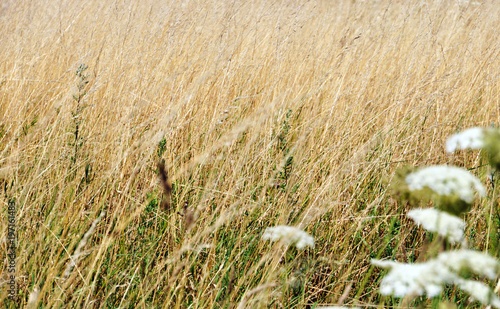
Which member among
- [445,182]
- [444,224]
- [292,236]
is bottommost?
[292,236]

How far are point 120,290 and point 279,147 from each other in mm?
961

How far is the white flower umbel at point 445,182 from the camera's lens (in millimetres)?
622

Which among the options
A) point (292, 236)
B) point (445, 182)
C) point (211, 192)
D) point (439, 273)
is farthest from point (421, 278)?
point (211, 192)

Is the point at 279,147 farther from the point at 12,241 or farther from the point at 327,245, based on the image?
the point at 12,241

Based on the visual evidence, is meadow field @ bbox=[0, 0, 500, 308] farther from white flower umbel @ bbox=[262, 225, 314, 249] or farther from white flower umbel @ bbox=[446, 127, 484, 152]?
white flower umbel @ bbox=[446, 127, 484, 152]

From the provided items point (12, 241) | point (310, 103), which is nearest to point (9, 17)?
point (310, 103)

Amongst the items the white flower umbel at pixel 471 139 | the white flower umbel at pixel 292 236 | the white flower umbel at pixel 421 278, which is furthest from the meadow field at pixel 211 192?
the white flower umbel at pixel 421 278

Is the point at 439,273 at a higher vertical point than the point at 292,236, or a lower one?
higher

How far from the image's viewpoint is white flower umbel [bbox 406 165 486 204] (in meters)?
0.62

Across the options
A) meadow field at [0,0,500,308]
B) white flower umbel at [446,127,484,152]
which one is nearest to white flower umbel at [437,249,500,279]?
white flower umbel at [446,127,484,152]

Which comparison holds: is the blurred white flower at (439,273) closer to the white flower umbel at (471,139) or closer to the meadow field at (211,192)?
the white flower umbel at (471,139)

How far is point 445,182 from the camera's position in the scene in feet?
2.16

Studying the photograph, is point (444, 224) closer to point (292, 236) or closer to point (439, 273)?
point (439, 273)

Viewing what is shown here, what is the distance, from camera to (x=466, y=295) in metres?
1.34
